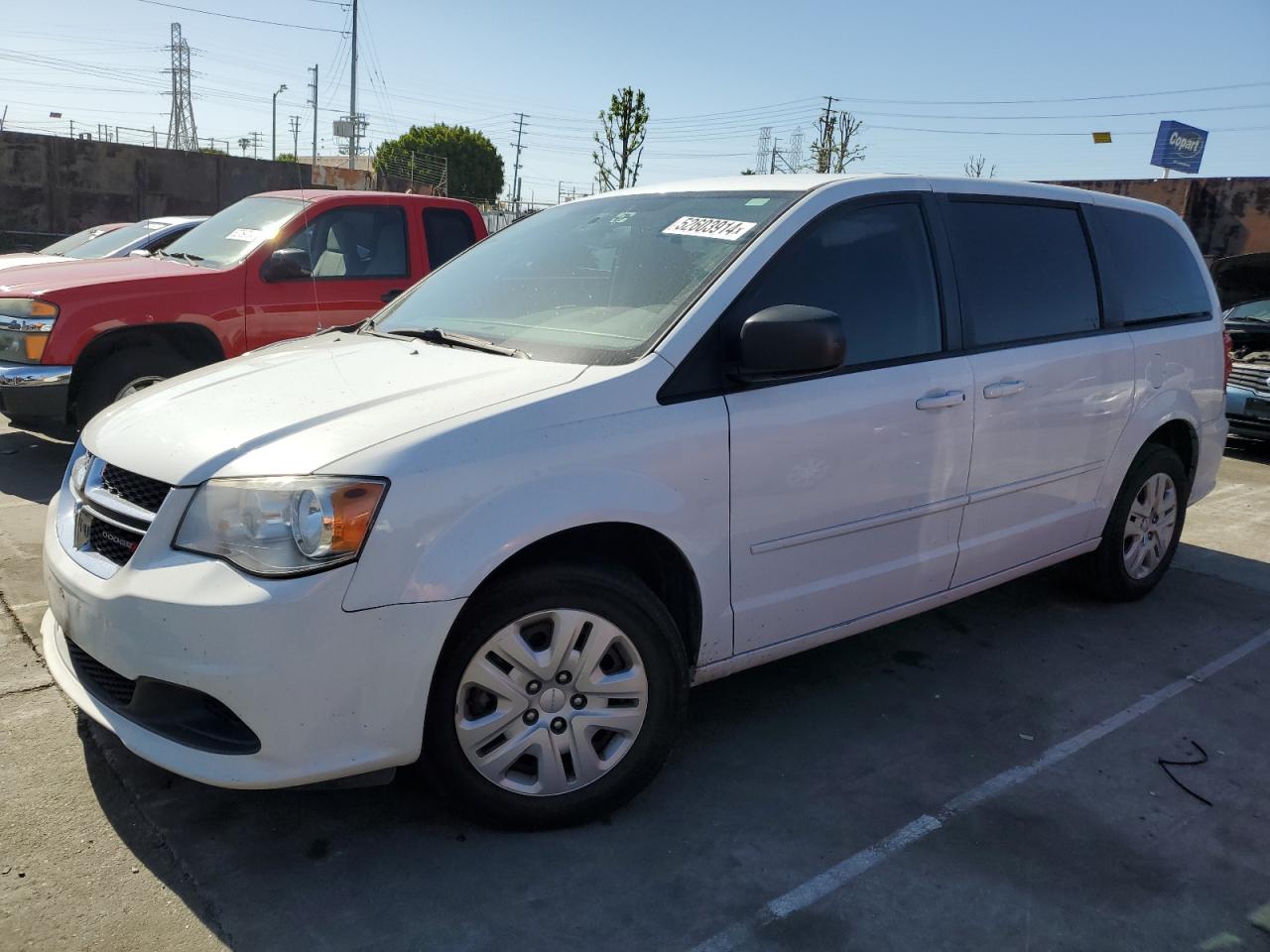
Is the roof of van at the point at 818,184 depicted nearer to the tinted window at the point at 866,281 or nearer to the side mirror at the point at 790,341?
the tinted window at the point at 866,281

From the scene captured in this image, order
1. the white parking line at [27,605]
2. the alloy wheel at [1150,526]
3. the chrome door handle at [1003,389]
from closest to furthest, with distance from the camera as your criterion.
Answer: the chrome door handle at [1003,389]
the white parking line at [27,605]
the alloy wheel at [1150,526]

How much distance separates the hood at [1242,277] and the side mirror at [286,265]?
768 centimetres

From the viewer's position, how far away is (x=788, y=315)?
116 inches

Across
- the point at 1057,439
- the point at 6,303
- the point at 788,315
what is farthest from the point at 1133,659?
the point at 6,303

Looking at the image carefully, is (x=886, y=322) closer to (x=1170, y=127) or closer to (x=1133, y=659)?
(x=1133, y=659)

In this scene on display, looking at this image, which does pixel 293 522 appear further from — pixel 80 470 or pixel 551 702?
pixel 80 470

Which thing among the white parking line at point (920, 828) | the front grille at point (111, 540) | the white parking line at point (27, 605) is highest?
the front grille at point (111, 540)

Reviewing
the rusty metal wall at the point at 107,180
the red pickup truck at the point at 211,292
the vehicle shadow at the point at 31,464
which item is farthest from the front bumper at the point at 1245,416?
the rusty metal wall at the point at 107,180

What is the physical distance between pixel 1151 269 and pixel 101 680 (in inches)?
176

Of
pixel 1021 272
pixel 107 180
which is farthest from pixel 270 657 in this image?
pixel 107 180

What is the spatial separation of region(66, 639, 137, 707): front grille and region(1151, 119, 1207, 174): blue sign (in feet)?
143

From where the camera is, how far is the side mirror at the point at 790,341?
2.91 metres

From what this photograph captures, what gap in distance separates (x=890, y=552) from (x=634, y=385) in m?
1.20

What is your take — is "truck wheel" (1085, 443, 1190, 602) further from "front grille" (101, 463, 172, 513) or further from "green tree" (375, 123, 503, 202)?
"green tree" (375, 123, 503, 202)
